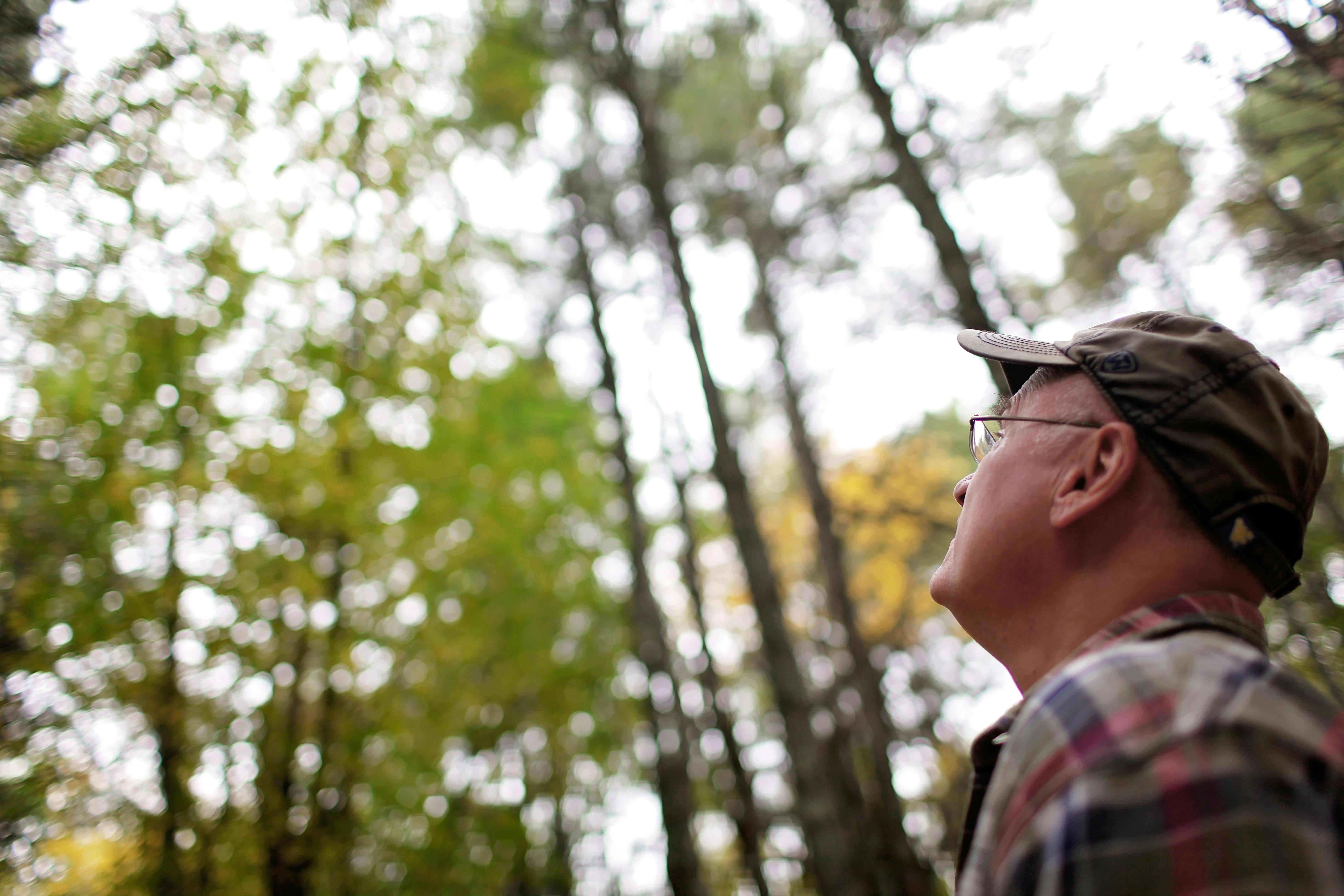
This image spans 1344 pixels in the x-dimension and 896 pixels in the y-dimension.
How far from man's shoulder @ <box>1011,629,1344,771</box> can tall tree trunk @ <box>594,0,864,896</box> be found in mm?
4964

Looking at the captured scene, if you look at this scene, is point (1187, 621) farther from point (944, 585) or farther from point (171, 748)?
point (171, 748)

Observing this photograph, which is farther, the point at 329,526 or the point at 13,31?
the point at 329,526

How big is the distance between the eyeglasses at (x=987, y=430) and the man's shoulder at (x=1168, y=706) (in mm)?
451

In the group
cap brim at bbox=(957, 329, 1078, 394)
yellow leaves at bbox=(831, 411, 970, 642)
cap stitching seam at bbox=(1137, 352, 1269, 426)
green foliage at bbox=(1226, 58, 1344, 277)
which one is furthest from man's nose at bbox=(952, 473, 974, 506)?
yellow leaves at bbox=(831, 411, 970, 642)

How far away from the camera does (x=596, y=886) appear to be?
1192 centimetres

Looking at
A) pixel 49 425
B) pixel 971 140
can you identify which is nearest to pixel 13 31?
pixel 49 425

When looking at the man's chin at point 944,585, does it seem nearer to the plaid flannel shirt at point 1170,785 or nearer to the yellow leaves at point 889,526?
the plaid flannel shirt at point 1170,785

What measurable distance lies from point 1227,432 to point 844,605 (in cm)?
844

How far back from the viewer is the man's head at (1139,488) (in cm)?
101

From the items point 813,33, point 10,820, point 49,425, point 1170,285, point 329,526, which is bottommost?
point 10,820

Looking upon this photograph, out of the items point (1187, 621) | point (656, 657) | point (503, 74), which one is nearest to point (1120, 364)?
point (1187, 621)

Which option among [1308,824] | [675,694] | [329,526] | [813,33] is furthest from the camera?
[813,33]

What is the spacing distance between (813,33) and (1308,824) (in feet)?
35.9

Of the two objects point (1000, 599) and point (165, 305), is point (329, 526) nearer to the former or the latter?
point (165, 305)
